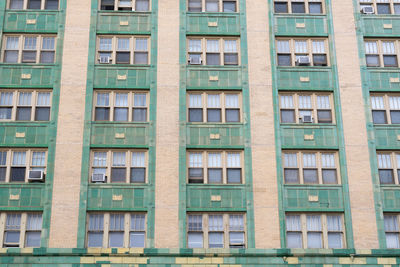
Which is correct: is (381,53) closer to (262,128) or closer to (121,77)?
(262,128)

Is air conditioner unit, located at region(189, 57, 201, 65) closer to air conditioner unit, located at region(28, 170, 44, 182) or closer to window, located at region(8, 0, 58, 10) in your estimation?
window, located at region(8, 0, 58, 10)

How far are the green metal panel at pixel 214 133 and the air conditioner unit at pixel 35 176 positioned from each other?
23.8ft

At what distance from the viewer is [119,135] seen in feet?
99.8

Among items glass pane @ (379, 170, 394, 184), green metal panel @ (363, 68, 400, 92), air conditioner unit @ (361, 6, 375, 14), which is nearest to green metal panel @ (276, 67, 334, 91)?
green metal panel @ (363, 68, 400, 92)

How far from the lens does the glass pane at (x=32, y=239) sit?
28.5 metres

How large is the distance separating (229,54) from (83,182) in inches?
402

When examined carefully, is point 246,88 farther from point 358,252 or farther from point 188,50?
point 358,252

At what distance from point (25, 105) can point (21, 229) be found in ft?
20.9

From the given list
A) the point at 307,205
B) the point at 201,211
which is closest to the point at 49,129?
the point at 201,211

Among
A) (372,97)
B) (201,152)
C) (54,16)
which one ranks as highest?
(54,16)

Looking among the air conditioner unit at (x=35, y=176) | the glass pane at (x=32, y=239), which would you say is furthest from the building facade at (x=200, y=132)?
the air conditioner unit at (x=35, y=176)

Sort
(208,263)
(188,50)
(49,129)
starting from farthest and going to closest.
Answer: (188,50) < (49,129) < (208,263)

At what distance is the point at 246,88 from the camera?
103 feet

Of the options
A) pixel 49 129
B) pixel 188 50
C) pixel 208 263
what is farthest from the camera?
pixel 188 50
